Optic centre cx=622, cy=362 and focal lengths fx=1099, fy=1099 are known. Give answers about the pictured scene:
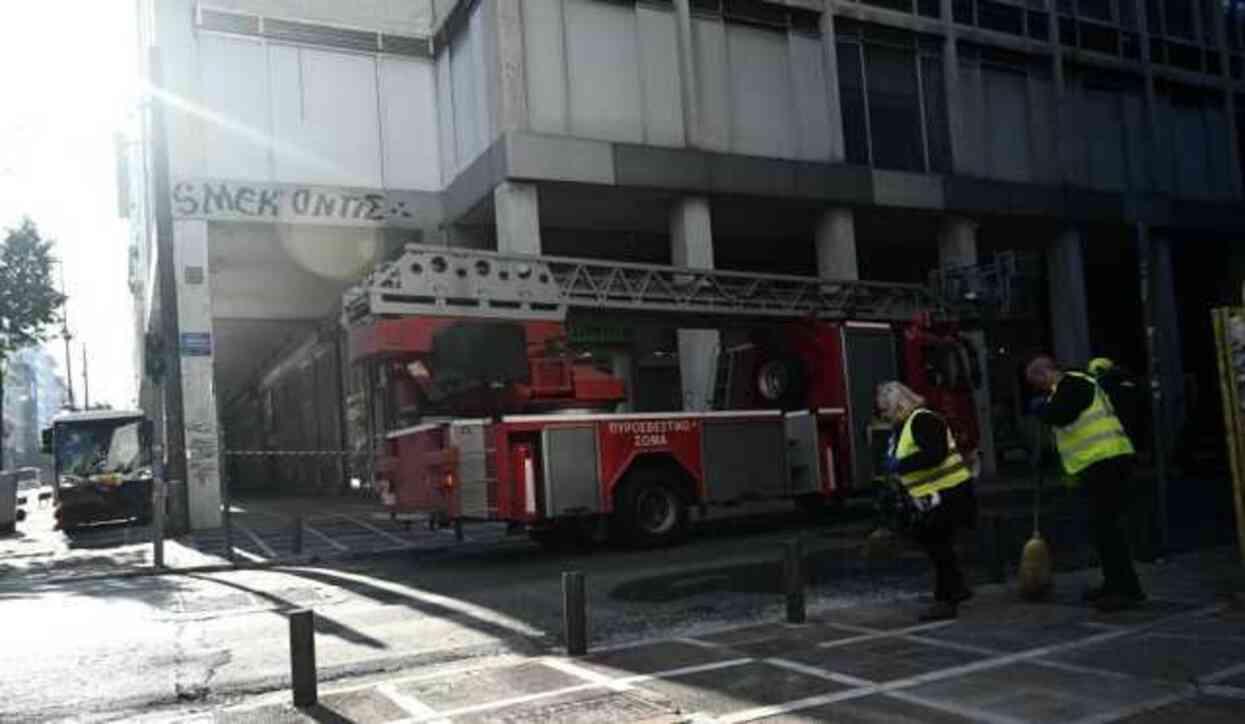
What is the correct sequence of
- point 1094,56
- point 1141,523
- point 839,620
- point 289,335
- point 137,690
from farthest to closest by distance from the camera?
point 289,335 < point 1094,56 < point 1141,523 < point 839,620 < point 137,690

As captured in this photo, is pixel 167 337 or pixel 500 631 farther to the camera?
pixel 167 337

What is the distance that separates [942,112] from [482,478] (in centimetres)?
1902

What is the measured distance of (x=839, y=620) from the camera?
7.69 m

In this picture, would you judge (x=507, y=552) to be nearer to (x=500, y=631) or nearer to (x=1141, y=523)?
(x=500, y=631)

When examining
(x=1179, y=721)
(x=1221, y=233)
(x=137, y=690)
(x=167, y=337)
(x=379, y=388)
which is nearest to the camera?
(x=1179, y=721)

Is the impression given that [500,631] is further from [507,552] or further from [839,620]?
[507,552]

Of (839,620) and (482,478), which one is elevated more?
(482,478)

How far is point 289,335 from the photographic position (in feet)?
134

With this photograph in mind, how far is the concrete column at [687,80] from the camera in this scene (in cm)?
2289

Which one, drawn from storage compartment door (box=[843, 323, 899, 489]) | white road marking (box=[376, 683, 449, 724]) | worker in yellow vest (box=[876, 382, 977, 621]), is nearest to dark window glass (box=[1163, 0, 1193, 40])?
storage compartment door (box=[843, 323, 899, 489])

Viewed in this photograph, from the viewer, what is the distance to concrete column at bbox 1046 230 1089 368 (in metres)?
28.2

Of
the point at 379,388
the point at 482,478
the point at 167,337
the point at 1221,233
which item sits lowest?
the point at 482,478

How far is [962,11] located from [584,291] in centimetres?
1761

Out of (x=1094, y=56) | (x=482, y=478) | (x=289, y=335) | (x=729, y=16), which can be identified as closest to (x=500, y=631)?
(x=482, y=478)
